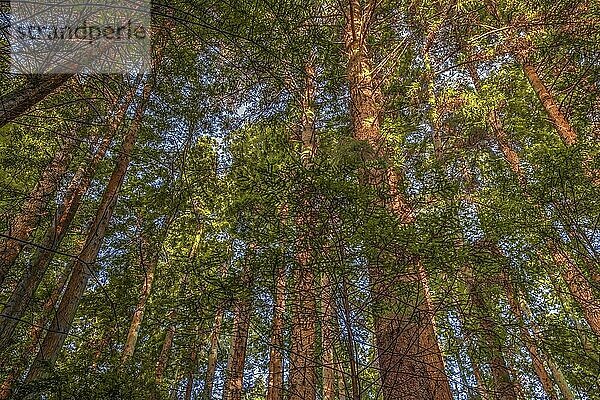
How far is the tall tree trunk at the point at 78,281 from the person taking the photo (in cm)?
412

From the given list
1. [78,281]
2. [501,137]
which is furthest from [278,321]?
[501,137]

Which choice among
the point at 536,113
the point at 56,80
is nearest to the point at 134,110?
the point at 56,80

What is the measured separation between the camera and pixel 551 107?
7.10m

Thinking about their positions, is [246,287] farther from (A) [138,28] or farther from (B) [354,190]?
(A) [138,28]

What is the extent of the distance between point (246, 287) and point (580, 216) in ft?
13.2

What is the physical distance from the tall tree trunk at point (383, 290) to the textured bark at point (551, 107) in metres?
3.09

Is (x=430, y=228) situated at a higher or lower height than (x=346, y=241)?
higher

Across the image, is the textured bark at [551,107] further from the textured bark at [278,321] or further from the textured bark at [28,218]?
the textured bark at [28,218]

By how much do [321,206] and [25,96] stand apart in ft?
7.68

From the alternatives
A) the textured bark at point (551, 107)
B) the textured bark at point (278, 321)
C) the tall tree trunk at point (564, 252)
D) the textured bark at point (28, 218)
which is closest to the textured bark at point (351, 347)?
the textured bark at point (278, 321)

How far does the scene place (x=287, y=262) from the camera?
10.5ft

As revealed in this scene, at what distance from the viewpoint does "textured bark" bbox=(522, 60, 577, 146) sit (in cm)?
651

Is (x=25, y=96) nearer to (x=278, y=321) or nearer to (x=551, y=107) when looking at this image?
(x=278, y=321)

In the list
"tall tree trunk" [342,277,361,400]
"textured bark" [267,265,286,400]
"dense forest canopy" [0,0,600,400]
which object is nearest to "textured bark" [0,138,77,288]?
"dense forest canopy" [0,0,600,400]
